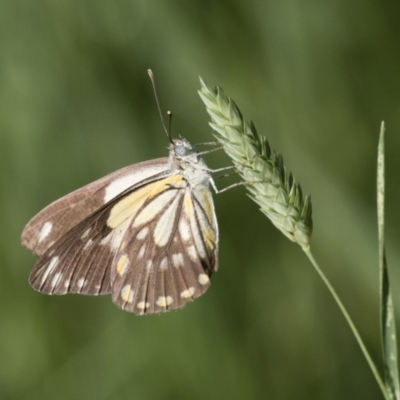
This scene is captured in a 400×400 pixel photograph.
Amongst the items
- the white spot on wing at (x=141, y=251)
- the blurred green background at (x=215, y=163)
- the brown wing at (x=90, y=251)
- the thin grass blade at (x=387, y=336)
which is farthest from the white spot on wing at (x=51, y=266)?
the thin grass blade at (x=387, y=336)

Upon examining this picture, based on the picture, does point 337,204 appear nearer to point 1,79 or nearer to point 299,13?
point 299,13

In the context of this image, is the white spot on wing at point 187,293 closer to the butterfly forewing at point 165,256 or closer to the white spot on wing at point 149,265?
the butterfly forewing at point 165,256

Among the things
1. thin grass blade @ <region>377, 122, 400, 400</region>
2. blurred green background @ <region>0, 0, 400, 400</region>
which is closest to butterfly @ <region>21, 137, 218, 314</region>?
blurred green background @ <region>0, 0, 400, 400</region>

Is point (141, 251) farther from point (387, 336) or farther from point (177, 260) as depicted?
point (387, 336)

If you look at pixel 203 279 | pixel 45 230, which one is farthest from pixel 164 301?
pixel 45 230

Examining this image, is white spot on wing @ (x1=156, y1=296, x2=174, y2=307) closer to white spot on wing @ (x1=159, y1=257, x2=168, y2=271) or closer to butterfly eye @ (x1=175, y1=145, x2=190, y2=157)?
white spot on wing @ (x1=159, y1=257, x2=168, y2=271)

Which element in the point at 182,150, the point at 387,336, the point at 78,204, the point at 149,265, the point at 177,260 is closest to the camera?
the point at 387,336
